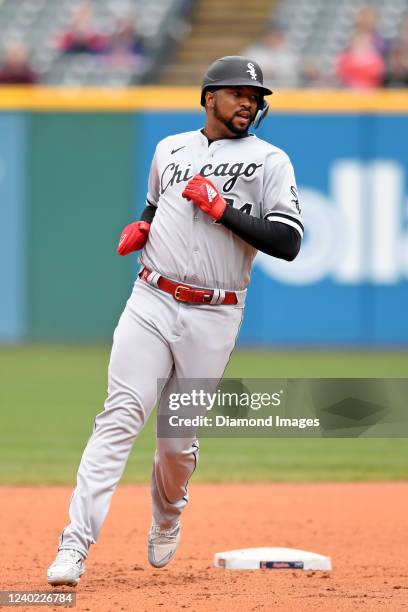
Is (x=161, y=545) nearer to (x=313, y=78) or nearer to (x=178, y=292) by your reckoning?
(x=178, y=292)

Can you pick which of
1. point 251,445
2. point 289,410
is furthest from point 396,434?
point 251,445

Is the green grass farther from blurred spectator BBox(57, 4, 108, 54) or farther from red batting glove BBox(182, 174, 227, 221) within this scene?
blurred spectator BBox(57, 4, 108, 54)

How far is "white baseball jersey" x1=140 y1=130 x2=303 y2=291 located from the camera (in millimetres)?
4941

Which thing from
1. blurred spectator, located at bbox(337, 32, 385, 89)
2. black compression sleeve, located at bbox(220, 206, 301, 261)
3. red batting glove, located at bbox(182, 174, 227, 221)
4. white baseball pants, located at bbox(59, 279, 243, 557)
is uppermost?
blurred spectator, located at bbox(337, 32, 385, 89)

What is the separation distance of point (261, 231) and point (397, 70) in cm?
1033

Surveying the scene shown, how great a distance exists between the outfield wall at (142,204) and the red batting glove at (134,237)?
8987 millimetres

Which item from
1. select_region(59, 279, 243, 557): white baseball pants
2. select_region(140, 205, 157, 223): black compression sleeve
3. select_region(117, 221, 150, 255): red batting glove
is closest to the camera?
select_region(59, 279, 243, 557): white baseball pants

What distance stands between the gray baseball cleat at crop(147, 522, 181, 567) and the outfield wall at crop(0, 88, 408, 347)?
29.1ft

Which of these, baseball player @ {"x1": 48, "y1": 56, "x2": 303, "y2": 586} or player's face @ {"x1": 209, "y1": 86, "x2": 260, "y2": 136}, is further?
player's face @ {"x1": 209, "y1": 86, "x2": 260, "y2": 136}

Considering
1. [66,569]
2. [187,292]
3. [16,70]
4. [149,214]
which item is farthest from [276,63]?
[66,569]

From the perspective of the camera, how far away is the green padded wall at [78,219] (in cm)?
1423

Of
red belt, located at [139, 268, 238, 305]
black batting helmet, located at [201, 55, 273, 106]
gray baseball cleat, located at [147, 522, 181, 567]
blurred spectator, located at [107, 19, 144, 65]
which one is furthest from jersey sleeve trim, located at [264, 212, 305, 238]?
blurred spectator, located at [107, 19, 144, 65]

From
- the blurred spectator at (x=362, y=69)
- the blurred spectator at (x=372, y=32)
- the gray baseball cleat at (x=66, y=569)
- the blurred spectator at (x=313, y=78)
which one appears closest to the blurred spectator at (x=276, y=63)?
the blurred spectator at (x=313, y=78)

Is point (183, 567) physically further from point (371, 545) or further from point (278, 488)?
point (278, 488)
